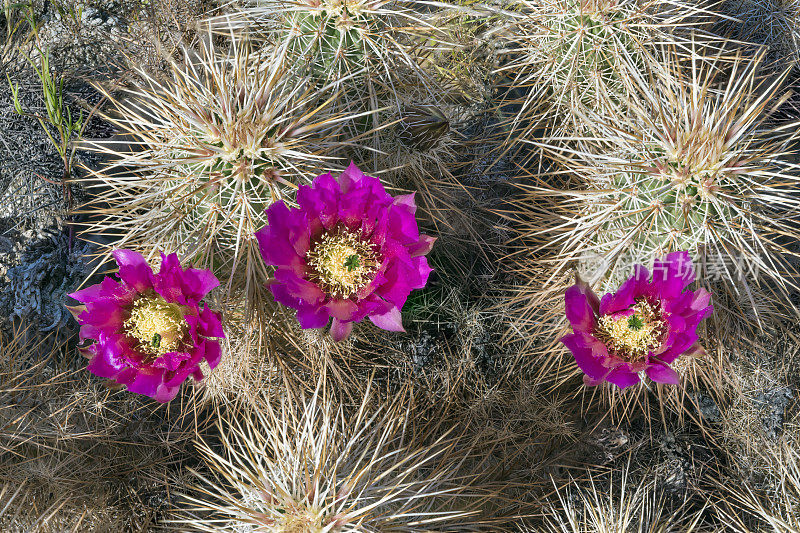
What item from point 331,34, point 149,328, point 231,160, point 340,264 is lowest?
point 149,328

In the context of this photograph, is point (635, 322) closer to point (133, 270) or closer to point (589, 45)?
point (589, 45)

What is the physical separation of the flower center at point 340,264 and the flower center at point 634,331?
2.05 feet

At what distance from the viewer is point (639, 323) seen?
150 cm

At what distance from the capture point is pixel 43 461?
194 cm

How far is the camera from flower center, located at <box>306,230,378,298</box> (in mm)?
1364

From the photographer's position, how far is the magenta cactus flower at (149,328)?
54.9 inches

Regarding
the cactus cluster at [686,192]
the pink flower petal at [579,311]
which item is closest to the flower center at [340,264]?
the pink flower petal at [579,311]

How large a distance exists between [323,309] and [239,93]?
562mm

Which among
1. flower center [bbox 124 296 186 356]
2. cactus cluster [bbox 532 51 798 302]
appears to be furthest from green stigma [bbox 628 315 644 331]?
flower center [bbox 124 296 186 356]

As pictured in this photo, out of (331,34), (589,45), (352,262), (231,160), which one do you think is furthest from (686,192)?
(231,160)

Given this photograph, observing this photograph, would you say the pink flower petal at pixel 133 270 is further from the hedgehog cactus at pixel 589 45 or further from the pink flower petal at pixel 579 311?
the hedgehog cactus at pixel 589 45

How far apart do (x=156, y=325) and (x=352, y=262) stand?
491 millimetres

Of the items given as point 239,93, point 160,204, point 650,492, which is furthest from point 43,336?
point 650,492

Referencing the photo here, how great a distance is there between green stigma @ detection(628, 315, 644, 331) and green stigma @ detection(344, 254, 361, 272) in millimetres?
686
